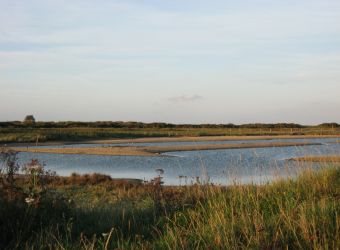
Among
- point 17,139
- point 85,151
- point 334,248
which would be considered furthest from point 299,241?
point 17,139

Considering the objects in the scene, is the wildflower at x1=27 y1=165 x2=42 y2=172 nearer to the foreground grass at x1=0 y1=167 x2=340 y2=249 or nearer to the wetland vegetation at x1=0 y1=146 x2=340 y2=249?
the wetland vegetation at x1=0 y1=146 x2=340 y2=249

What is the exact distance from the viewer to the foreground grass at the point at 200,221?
20.6ft

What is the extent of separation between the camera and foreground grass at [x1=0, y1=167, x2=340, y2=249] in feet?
20.6

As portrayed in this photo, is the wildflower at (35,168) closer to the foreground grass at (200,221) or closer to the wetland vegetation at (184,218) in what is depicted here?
the wetland vegetation at (184,218)

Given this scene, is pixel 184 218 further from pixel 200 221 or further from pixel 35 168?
pixel 35 168

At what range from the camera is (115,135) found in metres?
70.8

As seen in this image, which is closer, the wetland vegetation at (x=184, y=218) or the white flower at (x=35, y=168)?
the wetland vegetation at (x=184, y=218)

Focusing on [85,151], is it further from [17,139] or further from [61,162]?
[17,139]

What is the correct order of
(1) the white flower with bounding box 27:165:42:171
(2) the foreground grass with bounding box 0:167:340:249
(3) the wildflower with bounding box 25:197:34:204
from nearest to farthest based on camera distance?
(2) the foreground grass with bounding box 0:167:340:249
(3) the wildflower with bounding box 25:197:34:204
(1) the white flower with bounding box 27:165:42:171

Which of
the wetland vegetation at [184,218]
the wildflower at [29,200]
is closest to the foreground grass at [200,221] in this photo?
the wetland vegetation at [184,218]

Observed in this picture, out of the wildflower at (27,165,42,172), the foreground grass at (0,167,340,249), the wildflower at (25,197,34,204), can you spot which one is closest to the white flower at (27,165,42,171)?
the wildflower at (27,165,42,172)

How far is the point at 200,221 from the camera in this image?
7789mm

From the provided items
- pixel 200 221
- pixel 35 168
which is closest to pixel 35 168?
pixel 35 168

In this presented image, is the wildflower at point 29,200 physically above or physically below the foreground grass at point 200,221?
above
